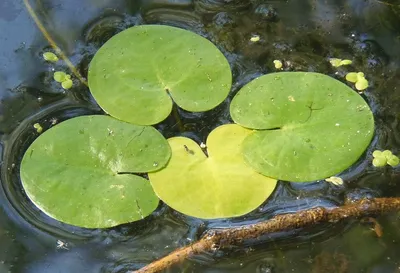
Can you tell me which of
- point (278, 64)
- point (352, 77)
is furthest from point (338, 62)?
point (278, 64)

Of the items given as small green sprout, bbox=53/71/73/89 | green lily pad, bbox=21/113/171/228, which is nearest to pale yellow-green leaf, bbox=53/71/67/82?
small green sprout, bbox=53/71/73/89

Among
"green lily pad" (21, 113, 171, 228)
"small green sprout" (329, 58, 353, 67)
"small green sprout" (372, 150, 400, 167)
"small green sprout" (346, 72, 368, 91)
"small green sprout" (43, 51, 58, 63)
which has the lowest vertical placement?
"small green sprout" (372, 150, 400, 167)

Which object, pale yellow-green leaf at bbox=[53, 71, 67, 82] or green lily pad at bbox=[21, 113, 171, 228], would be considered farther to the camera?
pale yellow-green leaf at bbox=[53, 71, 67, 82]

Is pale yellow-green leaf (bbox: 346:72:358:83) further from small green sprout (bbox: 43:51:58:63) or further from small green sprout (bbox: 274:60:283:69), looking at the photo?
small green sprout (bbox: 43:51:58:63)

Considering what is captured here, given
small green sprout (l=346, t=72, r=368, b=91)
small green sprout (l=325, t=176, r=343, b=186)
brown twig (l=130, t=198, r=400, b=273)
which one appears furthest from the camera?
small green sprout (l=346, t=72, r=368, b=91)

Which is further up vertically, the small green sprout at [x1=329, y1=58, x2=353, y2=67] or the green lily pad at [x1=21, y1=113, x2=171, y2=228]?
the green lily pad at [x1=21, y1=113, x2=171, y2=228]

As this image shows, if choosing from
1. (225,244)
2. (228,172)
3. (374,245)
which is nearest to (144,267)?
(225,244)

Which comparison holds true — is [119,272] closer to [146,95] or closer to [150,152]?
[150,152]

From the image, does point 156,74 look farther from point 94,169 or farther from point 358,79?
point 358,79
